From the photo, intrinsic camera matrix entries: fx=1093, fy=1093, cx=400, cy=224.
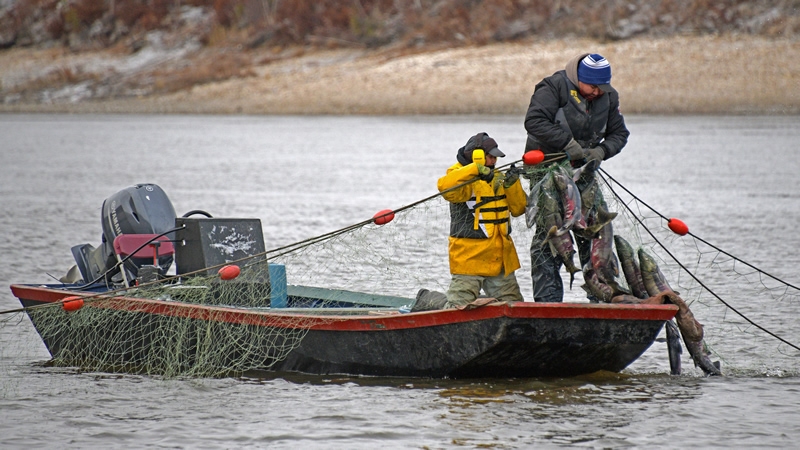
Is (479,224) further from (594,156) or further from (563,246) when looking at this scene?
(594,156)

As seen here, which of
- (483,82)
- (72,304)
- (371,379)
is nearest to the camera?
(371,379)

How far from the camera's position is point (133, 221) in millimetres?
8273

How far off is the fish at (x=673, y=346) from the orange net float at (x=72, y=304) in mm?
3926

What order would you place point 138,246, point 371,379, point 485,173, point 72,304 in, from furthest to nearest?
point 138,246 → point 72,304 → point 371,379 → point 485,173

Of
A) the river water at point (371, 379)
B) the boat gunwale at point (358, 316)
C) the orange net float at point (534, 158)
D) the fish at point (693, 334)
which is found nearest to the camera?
the river water at point (371, 379)

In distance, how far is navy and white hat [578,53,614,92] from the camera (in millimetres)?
6852

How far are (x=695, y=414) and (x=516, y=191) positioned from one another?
174cm

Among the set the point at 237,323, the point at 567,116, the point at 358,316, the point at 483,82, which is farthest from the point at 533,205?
the point at 483,82

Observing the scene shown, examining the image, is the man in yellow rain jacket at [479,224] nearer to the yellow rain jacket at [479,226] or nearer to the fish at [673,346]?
the yellow rain jacket at [479,226]

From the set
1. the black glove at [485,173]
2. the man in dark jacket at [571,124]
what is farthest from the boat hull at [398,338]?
the black glove at [485,173]

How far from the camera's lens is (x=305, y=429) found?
6.21 meters

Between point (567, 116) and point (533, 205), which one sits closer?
point (533, 205)

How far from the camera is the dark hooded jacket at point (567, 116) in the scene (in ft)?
22.6

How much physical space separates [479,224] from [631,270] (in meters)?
1.01
